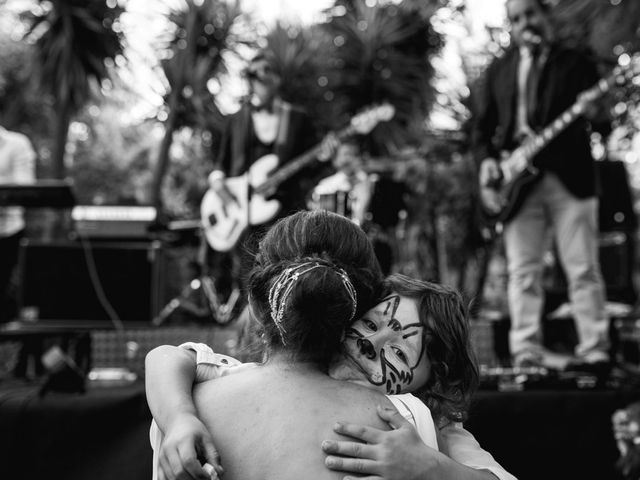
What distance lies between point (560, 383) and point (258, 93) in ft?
9.92

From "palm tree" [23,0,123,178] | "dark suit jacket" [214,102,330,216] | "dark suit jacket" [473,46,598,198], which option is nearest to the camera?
"dark suit jacket" [473,46,598,198]

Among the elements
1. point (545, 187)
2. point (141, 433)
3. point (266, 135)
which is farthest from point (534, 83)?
point (141, 433)

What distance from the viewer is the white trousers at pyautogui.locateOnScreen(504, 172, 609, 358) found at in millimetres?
3820

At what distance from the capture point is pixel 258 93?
5.33 metres

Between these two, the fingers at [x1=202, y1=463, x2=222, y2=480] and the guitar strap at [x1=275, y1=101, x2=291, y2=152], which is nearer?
the fingers at [x1=202, y1=463, x2=222, y2=480]

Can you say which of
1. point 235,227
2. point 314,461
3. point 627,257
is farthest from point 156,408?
point 627,257

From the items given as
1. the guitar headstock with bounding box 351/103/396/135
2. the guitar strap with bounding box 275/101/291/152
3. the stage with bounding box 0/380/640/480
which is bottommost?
the stage with bounding box 0/380/640/480

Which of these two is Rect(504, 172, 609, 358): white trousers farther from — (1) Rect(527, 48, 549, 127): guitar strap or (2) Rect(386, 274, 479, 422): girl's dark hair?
(2) Rect(386, 274, 479, 422): girl's dark hair

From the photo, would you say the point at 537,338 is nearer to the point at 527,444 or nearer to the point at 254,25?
the point at 527,444

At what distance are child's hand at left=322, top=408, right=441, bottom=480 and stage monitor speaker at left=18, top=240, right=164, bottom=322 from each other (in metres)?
3.70

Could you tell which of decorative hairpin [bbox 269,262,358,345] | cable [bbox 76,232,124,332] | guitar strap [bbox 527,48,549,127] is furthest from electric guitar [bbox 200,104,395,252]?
decorative hairpin [bbox 269,262,358,345]

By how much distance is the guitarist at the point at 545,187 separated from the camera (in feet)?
12.7

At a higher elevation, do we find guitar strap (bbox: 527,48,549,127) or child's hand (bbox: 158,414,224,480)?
guitar strap (bbox: 527,48,549,127)

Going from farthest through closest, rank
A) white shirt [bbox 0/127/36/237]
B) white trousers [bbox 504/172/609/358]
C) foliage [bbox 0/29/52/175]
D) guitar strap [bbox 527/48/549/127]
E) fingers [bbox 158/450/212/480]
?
foliage [bbox 0/29/52/175]
white shirt [bbox 0/127/36/237]
guitar strap [bbox 527/48/549/127]
white trousers [bbox 504/172/609/358]
fingers [bbox 158/450/212/480]
